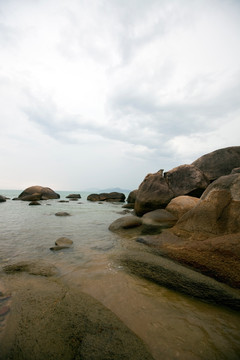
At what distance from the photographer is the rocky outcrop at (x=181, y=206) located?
7.01 meters

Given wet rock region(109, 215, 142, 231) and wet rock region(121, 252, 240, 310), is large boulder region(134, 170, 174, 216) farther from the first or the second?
wet rock region(121, 252, 240, 310)

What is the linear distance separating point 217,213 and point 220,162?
7.91 meters

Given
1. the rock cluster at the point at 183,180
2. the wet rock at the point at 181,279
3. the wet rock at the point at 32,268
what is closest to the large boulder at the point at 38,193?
the rock cluster at the point at 183,180

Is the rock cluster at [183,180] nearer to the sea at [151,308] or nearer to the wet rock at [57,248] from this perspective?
the sea at [151,308]

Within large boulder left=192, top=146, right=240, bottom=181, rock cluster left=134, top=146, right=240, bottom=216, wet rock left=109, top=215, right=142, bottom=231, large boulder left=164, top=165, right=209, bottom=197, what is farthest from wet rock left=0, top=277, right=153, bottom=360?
large boulder left=192, top=146, right=240, bottom=181

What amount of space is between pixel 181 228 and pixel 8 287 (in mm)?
4152

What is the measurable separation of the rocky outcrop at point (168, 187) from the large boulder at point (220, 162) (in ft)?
4.76

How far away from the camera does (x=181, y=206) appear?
7.20 m

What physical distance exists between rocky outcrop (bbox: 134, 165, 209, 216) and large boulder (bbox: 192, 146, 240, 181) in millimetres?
1452

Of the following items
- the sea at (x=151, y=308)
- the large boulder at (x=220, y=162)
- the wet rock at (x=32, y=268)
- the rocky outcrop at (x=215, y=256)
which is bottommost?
the sea at (x=151, y=308)

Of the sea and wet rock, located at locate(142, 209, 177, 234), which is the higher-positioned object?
wet rock, located at locate(142, 209, 177, 234)

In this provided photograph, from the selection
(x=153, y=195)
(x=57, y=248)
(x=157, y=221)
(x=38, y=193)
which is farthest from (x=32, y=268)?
(x=38, y=193)

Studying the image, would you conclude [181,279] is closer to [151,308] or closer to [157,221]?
[151,308]

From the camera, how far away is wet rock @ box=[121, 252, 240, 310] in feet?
8.17
